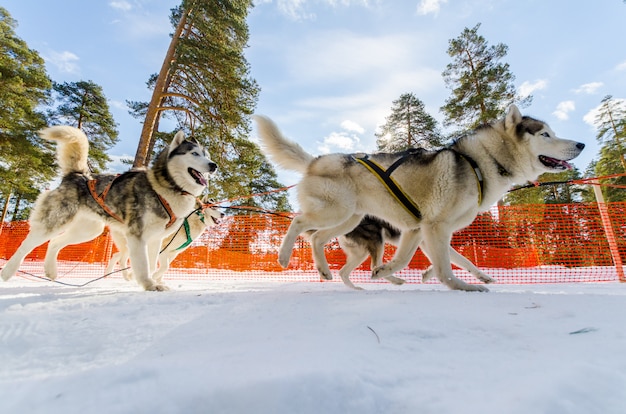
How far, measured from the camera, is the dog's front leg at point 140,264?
3.31 m

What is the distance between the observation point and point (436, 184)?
2936 millimetres

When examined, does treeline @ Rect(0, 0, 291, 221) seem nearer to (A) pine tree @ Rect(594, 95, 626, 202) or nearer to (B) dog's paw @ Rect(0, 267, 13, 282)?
(B) dog's paw @ Rect(0, 267, 13, 282)

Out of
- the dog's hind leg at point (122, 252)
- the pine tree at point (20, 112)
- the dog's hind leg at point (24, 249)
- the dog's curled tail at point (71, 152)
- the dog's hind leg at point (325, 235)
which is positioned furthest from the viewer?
the pine tree at point (20, 112)

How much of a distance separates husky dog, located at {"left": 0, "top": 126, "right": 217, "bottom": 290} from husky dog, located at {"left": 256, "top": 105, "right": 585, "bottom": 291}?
1.58m

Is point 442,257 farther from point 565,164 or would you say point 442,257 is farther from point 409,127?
point 409,127

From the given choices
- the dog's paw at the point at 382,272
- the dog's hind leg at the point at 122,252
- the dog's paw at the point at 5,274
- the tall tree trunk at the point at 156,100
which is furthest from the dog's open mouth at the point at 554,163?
the tall tree trunk at the point at 156,100

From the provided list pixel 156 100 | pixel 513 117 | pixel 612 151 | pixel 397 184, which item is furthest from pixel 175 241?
pixel 612 151

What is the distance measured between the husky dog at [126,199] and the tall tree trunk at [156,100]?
18.9 ft

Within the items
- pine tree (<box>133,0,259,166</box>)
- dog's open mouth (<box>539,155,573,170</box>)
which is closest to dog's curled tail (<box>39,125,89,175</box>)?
dog's open mouth (<box>539,155,573,170</box>)

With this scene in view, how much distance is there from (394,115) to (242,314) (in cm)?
2043

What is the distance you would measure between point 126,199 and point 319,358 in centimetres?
342

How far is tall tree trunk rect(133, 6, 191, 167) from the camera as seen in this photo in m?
9.76

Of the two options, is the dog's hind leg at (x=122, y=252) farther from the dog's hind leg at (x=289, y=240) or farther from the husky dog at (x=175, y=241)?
the dog's hind leg at (x=289, y=240)

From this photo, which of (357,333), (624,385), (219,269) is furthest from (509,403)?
(219,269)
